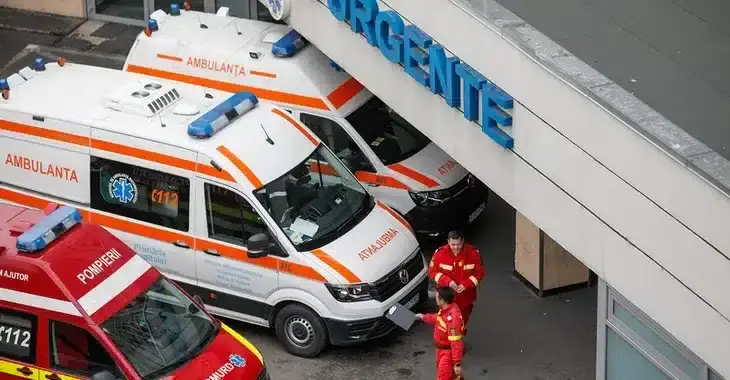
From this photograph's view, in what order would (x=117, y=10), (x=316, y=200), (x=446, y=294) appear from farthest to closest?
(x=117, y=10), (x=316, y=200), (x=446, y=294)

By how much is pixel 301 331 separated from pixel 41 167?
3.14 m

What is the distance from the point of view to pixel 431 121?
1338cm

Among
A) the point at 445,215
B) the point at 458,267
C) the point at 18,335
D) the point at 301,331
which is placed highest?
the point at 18,335

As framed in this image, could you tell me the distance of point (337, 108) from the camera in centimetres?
1483

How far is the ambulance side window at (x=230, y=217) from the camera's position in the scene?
1289cm

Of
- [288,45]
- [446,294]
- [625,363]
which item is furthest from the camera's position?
[288,45]

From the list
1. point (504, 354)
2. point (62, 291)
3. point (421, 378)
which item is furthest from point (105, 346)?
point (504, 354)

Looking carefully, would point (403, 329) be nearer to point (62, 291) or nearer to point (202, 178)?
point (202, 178)

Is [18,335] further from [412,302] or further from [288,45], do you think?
[288,45]

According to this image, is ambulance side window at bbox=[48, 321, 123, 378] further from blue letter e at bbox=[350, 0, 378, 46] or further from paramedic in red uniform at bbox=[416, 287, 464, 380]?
blue letter e at bbox=[350, 0, 378, 46]

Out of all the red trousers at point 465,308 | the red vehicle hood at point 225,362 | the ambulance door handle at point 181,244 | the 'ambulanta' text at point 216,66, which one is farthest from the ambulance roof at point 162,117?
the red trousers at point 465,308

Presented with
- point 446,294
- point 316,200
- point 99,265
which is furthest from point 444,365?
point 99,265

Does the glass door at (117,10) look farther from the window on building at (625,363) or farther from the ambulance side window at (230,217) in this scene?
the window on building at (625,363)

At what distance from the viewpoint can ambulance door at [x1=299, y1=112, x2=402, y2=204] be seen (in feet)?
48.6
